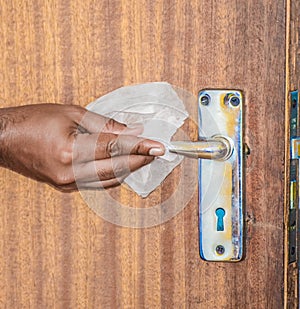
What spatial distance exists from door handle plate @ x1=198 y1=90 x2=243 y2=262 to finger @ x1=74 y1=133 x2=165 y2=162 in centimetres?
5

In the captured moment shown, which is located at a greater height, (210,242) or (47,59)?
(47,59)

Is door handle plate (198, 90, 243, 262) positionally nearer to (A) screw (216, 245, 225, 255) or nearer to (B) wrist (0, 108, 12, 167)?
(A) screw (216, 245, 225, 255)

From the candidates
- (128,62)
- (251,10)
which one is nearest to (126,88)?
(128,62)

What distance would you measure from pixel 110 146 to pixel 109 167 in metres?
0.02

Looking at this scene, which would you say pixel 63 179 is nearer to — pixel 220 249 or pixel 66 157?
pixel 66 157

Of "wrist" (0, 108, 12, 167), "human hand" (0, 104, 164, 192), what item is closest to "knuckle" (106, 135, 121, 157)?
"human hand" (0, 104, 164, 192)

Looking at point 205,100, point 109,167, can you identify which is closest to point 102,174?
point 109,167

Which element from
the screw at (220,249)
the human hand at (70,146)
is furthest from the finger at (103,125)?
the screw at (220,249)

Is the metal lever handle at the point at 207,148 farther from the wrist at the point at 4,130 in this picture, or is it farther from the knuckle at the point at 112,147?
the wrist at the point at 4,130

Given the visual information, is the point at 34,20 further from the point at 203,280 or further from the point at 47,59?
the point at 203,280

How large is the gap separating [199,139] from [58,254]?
172mm

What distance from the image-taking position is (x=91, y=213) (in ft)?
2.73

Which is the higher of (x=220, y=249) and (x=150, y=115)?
(x=150, y=115)

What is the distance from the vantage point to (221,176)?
797 mm
